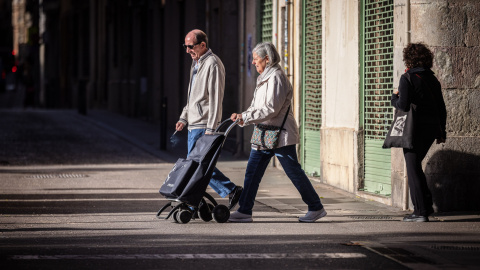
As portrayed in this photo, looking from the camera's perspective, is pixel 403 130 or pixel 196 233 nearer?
pixel 196 233

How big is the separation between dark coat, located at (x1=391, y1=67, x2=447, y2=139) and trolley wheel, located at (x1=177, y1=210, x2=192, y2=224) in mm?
2269

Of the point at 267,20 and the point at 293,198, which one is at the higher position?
the point at 267,20

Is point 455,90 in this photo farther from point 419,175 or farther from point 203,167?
point 203,167

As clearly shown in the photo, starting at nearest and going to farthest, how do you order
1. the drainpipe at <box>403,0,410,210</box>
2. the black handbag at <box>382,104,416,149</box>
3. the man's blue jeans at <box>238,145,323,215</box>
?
the man's blue jeans at <box>238,145,323,215</box> < the black handbag at <box>382,104,416,149</box> < the drainpipe at <box>403,0,410,210</box>

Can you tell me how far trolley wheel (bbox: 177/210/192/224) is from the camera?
1000 cm

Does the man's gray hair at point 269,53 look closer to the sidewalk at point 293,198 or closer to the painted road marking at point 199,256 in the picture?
the sidewalk at point 293,198

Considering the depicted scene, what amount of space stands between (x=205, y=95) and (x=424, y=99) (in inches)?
84.3

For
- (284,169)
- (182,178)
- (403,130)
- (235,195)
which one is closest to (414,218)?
(403,130)

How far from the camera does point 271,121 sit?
9930 millimetres

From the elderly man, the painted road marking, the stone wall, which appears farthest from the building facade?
the painted road marking

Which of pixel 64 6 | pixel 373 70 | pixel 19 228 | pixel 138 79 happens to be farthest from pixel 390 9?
pixel 64 6

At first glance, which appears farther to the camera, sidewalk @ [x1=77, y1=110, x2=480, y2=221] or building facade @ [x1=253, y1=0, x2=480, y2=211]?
building facade @ [x1=253, y1=0, x2=480, y2=211]

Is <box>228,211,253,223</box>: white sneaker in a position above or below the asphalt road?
above

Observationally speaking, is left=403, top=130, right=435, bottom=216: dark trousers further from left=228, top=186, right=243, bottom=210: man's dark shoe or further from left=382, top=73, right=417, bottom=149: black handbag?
left=228, top=186, right=243, bottom=210: man's dark shoe
